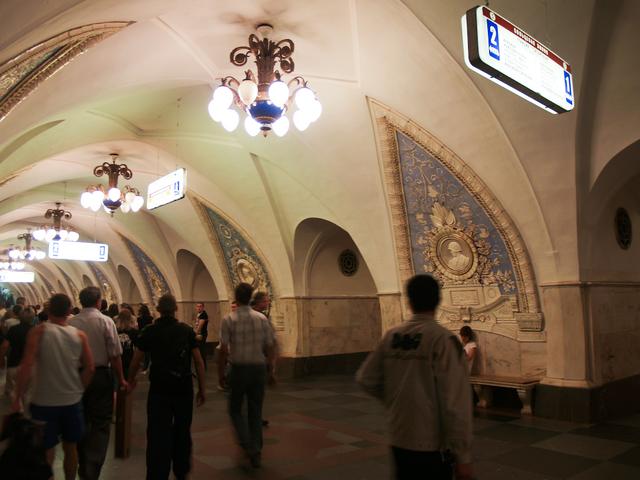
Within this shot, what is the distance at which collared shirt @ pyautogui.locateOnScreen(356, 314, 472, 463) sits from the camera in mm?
1956

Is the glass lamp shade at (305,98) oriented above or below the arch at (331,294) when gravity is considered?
above

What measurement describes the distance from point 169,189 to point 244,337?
402 cm

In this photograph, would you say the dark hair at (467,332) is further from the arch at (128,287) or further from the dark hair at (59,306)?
the arch at (128,287)

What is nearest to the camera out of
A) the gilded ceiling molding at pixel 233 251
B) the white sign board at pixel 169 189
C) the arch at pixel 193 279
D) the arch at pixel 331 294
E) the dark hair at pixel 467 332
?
the dark hair at pixel 467 332

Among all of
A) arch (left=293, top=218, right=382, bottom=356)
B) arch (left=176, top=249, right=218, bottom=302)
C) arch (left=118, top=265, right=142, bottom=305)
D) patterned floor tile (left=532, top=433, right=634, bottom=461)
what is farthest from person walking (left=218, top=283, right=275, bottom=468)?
arch (left=118, top=265, right=142, bottom=305)

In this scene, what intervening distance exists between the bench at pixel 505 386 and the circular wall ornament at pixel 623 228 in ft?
7.14

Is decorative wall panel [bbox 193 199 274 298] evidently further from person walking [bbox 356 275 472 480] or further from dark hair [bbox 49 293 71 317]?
person walking [bbox 356 275 472 480]

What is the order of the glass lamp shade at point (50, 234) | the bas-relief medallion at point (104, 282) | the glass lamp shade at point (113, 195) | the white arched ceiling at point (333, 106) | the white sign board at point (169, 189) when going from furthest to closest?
the bas-relief medallion at point (104, 282)
the glass lamp shade at point (50, 234)
the glass lamp shade at point (113, 195)
the white sign board at point (169, 189)
the white arched ceiling at point (333, 106)

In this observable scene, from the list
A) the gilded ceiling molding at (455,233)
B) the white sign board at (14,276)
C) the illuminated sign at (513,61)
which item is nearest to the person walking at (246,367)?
the illuminated sign at (513,61)

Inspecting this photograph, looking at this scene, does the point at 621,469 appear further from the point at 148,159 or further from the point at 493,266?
the point at 148,159

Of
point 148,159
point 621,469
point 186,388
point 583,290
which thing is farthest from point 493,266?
point 148,159

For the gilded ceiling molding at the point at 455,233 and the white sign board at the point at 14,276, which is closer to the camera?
the gilded ceiling molding at the point at 455,233

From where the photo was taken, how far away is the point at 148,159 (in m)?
10.6

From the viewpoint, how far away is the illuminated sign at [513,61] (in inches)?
126
